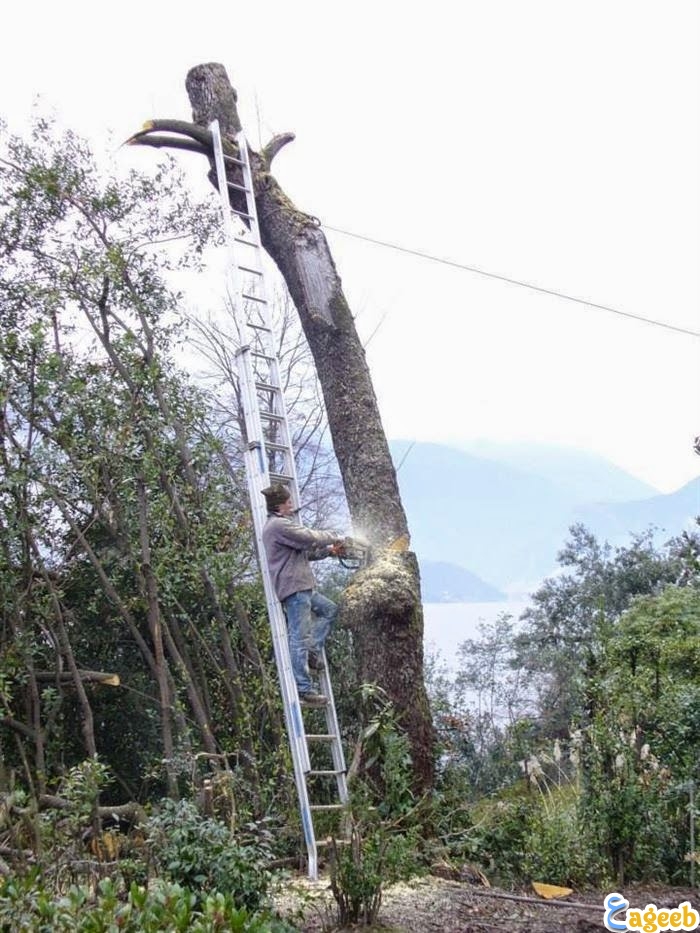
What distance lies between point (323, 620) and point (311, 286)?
2300 mm

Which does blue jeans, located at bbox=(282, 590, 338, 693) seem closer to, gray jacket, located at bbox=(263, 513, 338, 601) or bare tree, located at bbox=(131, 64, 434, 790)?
gray jacket, located at bbox=(263, 513, 338, 601)

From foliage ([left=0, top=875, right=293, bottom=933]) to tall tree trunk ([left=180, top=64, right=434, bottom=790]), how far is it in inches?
94.9

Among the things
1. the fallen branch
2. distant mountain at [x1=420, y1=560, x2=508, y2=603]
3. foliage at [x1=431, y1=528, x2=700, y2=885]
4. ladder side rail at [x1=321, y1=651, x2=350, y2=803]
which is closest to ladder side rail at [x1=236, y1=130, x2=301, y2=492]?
ladder side rail at [x1=321, y1=651, x2=350, y2=803]

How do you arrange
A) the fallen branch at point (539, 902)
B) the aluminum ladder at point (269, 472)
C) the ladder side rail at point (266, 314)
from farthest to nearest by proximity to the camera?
1. the ladder side rail at point (266, 314)
2. the aluminum ladder at point (269, 472)
3. the fallen branch at point (539, 902)

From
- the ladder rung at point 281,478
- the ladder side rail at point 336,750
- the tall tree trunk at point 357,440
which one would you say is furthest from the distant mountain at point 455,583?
the ladder side rail at point 336,750

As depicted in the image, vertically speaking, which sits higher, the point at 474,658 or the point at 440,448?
the point at 440,448

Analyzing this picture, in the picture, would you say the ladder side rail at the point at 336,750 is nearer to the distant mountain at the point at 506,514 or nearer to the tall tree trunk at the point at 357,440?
the tall tree trunk at the point at 357,440

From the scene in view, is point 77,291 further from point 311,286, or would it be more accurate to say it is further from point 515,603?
point 515,603

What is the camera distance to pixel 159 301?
7133mm

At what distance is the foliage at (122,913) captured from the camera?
2.76 meters

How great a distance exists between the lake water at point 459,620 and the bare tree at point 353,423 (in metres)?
6.18

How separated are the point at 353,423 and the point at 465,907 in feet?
9.44

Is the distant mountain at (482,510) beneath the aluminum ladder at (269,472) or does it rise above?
above

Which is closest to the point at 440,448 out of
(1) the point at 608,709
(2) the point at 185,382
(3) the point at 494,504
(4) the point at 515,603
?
(3) the point at 494,504
